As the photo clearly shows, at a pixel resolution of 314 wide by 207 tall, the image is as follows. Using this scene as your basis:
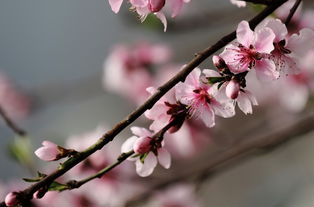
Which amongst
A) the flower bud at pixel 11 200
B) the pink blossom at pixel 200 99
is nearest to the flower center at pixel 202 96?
the pink blossom at pixel 200 99

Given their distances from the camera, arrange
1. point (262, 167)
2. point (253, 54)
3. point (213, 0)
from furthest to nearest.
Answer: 1. point (213, 0)
2. point (262, 167)
3. point (253, 54)

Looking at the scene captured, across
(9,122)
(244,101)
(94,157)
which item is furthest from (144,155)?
(94,157)

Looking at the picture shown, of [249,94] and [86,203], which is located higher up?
[249,94]

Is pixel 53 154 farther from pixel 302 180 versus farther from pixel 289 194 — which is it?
pixel 302 180

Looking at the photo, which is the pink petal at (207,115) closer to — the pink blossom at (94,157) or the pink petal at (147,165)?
the pink petal at (147,165)

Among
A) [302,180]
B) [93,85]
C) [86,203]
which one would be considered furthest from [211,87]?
[302,180]
